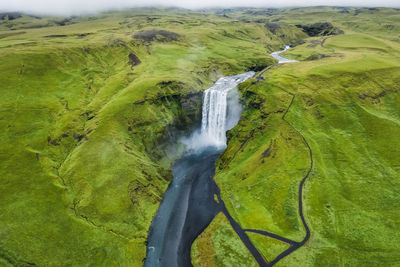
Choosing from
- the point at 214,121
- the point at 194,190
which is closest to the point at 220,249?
the point at 194,190

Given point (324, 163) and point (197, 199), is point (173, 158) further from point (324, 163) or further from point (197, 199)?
point (324, 163)

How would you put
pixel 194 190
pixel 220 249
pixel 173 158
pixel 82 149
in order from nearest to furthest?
pixel 220 249 < pixel 194 190 < pixel 82 149 < pixel 173 158

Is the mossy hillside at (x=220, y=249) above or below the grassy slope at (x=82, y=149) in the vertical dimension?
below

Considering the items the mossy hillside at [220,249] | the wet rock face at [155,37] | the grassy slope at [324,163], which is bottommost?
the mossy hillside at [220,249]

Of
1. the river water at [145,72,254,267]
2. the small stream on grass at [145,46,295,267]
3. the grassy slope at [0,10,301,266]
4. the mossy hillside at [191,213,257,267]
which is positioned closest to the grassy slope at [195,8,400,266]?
the mossy hillside at [191,213,257,267]

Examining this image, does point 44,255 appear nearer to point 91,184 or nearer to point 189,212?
point 91,184

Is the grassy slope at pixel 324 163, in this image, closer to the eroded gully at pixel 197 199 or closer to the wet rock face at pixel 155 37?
the eroded gully at pixel 197 199

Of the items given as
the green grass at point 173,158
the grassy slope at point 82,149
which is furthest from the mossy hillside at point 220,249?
the grassy slope at point 82,149
